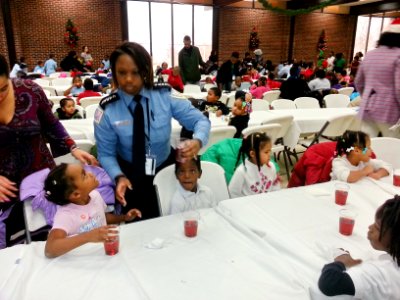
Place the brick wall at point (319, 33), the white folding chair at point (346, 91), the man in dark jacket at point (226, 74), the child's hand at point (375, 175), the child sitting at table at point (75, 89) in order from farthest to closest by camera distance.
Result: 1. the brick wall at point (319, 33)
2. the man in dark jacket at point (226, 74)
3. the white folding chair at point (346, 91)
4. the child sitting at table at point (75, 89)
5. the child's hand at point (375, 175)

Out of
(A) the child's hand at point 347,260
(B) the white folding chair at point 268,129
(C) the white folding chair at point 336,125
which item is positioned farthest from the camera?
(C) the white folding chair at point 336,125

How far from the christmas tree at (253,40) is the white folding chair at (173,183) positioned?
14.4 metres

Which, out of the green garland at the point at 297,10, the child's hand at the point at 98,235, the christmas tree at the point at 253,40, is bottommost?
the child's hand at the point at 98,235

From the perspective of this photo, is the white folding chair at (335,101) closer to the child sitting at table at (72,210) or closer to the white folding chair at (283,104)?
the white folding chair at (283,104)

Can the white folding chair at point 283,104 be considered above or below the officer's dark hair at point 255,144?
below

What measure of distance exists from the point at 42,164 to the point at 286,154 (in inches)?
138

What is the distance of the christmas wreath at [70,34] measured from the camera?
1231cm

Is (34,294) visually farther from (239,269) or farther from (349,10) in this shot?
(349,10)

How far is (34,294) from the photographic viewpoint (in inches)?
48.9

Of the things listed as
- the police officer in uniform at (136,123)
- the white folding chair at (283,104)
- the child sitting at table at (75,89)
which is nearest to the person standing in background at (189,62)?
the child sitting at table at (75,89)

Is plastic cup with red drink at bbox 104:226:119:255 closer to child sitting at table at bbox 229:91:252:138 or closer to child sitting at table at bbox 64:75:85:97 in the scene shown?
child sitting at table at bbox 229:91:252:138

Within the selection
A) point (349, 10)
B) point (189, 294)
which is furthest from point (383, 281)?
point (349, 10)

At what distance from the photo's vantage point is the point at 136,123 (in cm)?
188

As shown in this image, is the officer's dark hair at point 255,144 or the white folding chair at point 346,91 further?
the white folding chair at point 346,91
